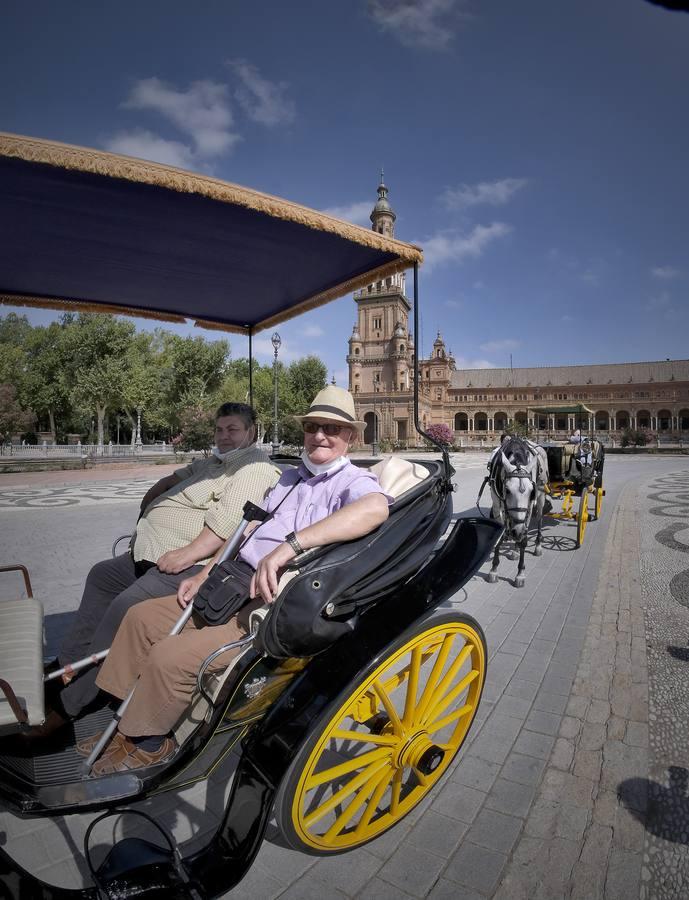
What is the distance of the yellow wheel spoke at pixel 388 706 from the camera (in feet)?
5.99

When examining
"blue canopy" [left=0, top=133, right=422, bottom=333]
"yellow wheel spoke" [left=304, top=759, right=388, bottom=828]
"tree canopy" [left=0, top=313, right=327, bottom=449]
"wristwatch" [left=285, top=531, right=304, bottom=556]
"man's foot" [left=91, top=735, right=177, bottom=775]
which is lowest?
"yellow wheel spoke" [left=304, top=759, right=388, bottom=828]

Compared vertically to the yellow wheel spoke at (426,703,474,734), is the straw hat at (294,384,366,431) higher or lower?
higher

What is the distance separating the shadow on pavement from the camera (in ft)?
6.28

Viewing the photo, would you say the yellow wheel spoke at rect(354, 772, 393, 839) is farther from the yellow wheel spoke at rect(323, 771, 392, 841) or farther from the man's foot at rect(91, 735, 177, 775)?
the man's foot at rect(91, 735, 177, 775)

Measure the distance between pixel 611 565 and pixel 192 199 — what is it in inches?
248

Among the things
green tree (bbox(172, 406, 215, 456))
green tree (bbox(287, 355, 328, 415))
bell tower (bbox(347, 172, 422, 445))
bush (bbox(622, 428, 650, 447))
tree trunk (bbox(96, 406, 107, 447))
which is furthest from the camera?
bell tower (bbox(347, 172, 422, 445))

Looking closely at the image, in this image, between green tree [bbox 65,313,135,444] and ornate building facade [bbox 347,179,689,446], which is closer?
green tree [bbox 65,313,135,444]

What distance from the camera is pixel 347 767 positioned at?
1.77 m

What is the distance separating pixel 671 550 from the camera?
662 cm

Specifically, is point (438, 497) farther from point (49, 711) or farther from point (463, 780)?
point (49, 711)

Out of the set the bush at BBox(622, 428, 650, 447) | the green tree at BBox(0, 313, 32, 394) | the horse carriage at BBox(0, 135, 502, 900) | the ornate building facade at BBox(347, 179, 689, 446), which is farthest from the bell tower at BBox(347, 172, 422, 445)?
the horse carriage at BBox(0, 135, 502, 900)

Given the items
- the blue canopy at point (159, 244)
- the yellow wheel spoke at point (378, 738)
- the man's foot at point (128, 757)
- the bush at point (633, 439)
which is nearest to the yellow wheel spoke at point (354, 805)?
the yellow wheel spoke at point (378, 738)

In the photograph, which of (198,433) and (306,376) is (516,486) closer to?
(198,433)

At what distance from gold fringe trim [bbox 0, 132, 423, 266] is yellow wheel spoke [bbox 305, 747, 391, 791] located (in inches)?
91.4
